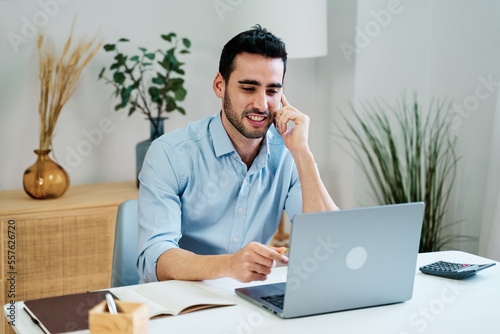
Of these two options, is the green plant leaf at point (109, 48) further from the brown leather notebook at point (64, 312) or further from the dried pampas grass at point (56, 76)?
the brown leather notebook at point (64, 312)

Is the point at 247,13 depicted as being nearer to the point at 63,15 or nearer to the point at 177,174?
the point at 63,15

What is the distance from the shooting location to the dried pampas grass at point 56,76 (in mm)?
2725

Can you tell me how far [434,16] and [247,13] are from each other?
38.6 inches

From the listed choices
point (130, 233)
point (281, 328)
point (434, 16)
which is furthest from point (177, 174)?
point (434, 16)

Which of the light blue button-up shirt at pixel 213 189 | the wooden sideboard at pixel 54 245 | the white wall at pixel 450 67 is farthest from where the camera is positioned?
the white wall at pixel 450 67

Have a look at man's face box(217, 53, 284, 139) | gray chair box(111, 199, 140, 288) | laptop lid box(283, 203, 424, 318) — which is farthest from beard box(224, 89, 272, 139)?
laptop lid box(283, 203, 424, 318)

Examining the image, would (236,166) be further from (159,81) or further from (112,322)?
(159,81)

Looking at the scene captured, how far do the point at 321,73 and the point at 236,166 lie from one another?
69.5 inches

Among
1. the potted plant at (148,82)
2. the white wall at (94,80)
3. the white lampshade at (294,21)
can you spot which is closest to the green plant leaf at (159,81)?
the potted plant at (148,82)

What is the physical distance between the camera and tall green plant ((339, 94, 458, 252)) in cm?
292

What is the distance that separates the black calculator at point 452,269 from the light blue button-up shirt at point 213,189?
480mm

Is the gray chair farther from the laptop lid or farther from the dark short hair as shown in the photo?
the laptop lid

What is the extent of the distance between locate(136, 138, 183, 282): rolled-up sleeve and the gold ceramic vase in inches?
38.7

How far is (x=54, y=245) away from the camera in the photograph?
2.59 meters
